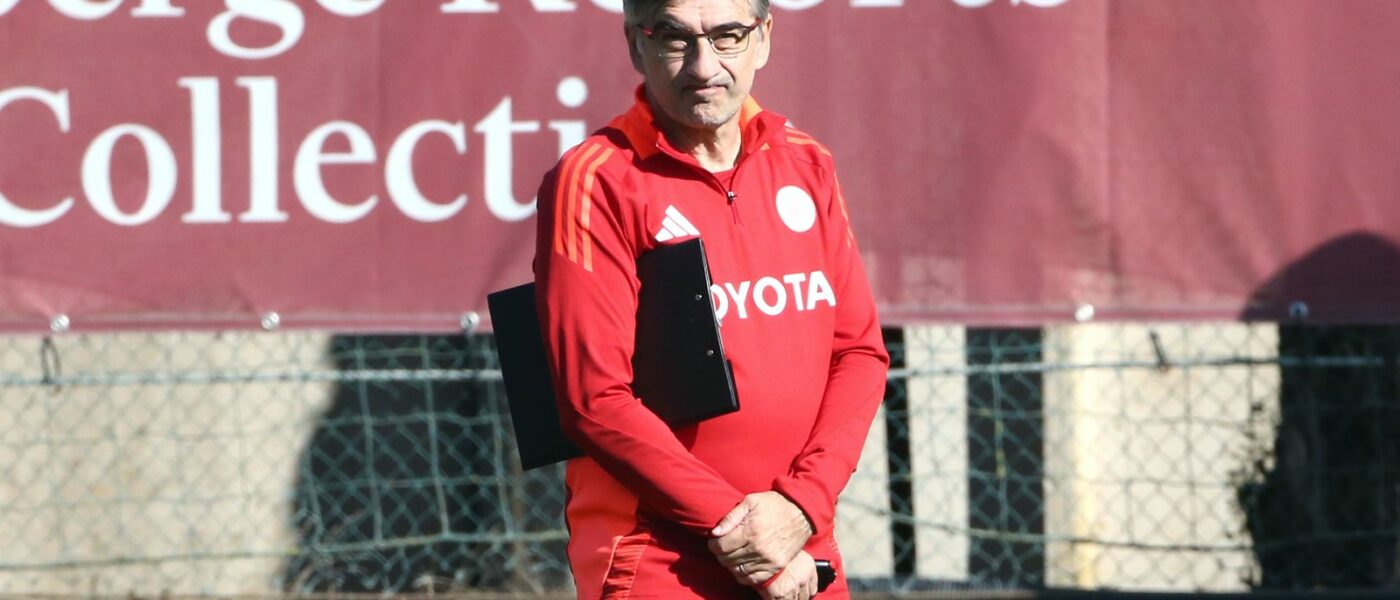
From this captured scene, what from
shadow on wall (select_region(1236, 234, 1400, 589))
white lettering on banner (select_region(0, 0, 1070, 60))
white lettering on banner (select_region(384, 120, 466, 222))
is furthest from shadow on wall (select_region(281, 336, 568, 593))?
shadow on wall (select_region(1236, 234, 1400, 589))

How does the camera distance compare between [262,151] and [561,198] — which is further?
[262,151]

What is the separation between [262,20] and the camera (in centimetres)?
447

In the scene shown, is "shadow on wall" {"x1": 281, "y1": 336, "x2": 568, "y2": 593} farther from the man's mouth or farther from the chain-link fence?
the man's mouth

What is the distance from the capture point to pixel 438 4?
4445 millimetres

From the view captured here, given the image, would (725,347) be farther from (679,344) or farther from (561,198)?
(561,198)

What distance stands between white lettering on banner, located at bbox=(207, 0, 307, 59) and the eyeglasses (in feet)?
6.92

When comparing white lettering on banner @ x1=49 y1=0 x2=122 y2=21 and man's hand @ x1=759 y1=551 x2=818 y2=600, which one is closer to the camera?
man's hand @ x1=759 y1=551 x2=818 y2=600

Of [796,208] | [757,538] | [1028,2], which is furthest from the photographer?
[1028,2]

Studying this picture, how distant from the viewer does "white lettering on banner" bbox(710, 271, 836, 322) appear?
2586 millimetres

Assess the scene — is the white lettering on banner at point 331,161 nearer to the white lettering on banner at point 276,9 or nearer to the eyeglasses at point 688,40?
the white lettering on banner at point 276,9

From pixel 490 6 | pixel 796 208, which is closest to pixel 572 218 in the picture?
pixel 796 208

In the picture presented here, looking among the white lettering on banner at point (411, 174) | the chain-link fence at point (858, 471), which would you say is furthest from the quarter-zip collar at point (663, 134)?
the chain-link fence at point (858, 471)

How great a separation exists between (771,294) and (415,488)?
3179mm

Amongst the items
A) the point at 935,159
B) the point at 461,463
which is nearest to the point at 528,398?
the point at 935,159
